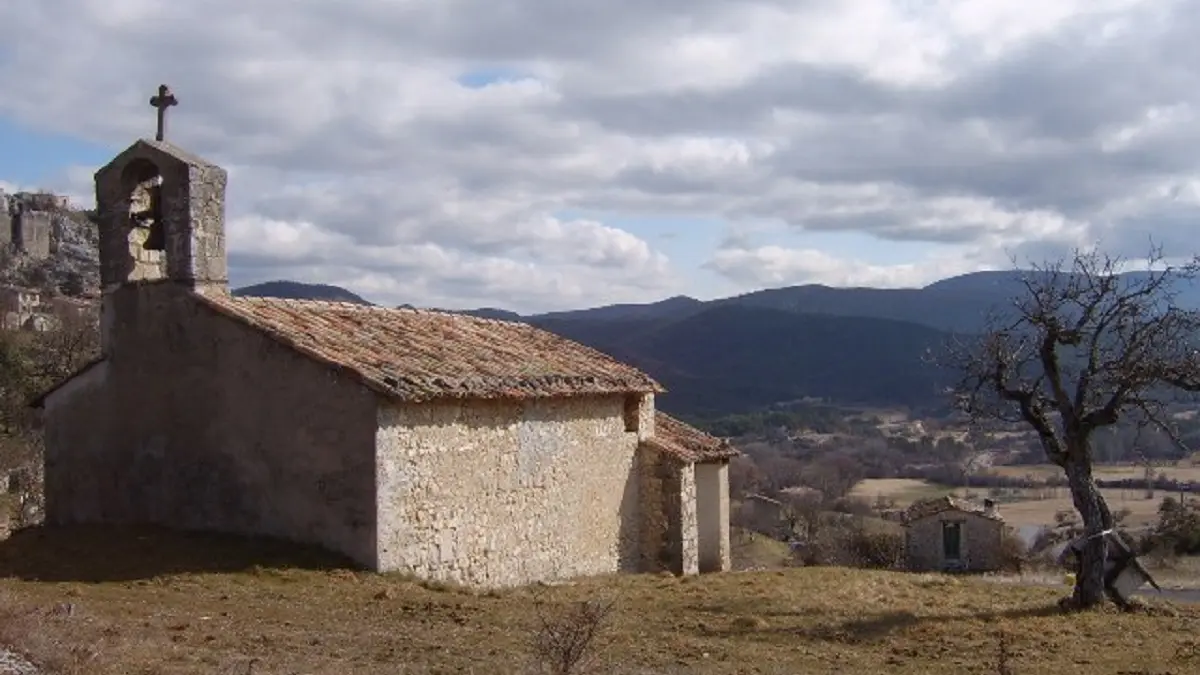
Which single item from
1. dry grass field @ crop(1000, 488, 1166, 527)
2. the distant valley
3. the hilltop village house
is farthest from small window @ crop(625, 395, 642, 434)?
the distant valley

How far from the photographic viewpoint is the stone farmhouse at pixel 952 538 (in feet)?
133

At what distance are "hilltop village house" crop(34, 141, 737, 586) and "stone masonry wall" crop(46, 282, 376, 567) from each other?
0.02 meters

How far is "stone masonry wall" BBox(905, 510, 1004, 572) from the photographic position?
40.4 meters

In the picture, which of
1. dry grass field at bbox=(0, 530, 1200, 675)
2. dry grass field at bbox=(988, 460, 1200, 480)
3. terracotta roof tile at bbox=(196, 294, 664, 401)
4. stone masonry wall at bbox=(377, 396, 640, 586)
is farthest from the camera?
dry grass field at bbox=(988, 460, 1200, 480)

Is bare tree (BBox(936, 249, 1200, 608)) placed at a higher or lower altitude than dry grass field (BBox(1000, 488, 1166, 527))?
higher

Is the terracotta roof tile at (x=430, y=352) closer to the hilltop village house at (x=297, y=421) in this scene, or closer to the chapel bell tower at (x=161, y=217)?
the hilltop village house at (x=297, y=421)

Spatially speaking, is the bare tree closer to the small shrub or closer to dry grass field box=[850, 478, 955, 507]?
the small shrub

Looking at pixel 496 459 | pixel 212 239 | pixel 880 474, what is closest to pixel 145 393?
pixel 212 239

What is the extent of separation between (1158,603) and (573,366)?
9205 millimetres

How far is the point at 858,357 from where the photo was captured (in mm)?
124625

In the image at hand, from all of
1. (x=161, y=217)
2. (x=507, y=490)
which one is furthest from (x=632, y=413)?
(x=161, y=217)

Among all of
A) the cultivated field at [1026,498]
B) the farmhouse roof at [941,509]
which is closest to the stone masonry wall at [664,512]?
the farmhouse roof at [941,509]

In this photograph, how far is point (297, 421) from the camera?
47.9 feet

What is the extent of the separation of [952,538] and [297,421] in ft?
102
